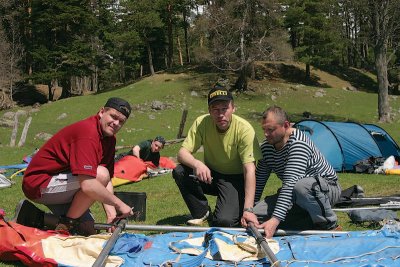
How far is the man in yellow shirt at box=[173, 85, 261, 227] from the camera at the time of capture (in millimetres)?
5457

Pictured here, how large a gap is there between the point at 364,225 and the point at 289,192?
58.8 inches

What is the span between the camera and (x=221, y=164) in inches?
231

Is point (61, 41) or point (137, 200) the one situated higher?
point (61, 41)

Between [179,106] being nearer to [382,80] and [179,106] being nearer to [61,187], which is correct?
[382,80]

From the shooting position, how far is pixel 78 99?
1484 inches

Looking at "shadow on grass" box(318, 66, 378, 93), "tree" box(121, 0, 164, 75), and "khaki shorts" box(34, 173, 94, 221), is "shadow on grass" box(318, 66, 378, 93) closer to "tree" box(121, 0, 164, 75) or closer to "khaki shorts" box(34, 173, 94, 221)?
"tree" box(121, 0, 164, 75)

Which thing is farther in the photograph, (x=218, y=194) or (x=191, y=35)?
(x=191, y=35)

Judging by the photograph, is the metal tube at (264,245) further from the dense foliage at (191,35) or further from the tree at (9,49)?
the tree at (9,49)

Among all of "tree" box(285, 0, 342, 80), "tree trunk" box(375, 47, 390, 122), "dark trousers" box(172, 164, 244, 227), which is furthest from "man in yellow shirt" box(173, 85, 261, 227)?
"tree" box(285, 0, 342, 80)

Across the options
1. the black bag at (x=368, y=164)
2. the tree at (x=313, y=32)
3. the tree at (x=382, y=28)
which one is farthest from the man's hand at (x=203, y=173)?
the tree at (x=313, y=32)

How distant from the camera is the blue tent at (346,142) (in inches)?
490

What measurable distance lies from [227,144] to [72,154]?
6.20ft

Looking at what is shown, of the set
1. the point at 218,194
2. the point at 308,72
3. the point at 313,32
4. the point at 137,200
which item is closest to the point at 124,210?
the point at 218,194

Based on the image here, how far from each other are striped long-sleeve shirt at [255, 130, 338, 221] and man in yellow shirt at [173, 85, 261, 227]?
0.67ft
